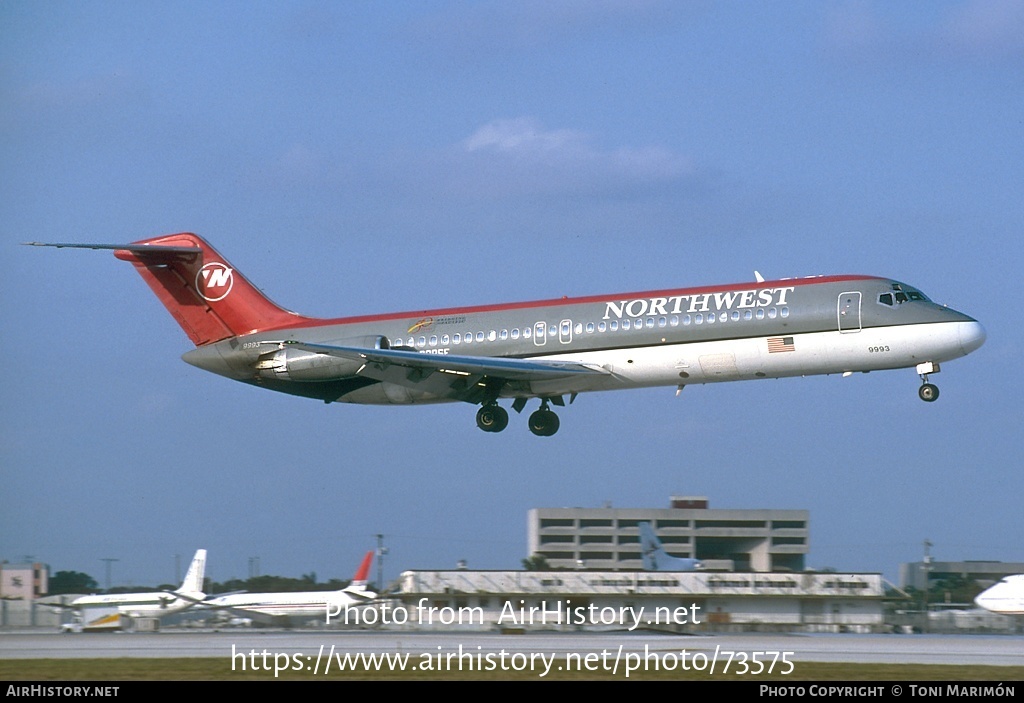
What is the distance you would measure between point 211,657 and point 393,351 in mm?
11717

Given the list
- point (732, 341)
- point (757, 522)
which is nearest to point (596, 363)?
point (732, 341)

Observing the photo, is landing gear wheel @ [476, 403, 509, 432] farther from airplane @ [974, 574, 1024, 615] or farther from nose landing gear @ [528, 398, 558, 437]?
airplane @ [974, 574, 1024, 615]

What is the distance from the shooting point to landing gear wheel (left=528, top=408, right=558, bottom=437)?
1566 inches

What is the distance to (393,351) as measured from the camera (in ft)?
121

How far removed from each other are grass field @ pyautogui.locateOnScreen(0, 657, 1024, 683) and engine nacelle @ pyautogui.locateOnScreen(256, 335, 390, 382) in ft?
46.6

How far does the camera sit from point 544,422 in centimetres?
3978

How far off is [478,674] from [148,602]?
75.6 feet

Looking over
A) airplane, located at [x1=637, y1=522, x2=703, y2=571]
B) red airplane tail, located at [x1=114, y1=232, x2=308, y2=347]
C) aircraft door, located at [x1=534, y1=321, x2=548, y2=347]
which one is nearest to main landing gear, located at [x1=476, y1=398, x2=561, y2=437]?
aircraft door, located at [x1=534, y1=321, x2=548, y2=347]

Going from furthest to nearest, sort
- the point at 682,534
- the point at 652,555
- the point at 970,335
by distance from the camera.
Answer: the point at 682,534, the point at 652,555, the point at 970,335

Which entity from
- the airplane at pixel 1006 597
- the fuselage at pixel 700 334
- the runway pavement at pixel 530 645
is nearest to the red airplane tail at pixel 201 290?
the fuselage at pixel 700 334

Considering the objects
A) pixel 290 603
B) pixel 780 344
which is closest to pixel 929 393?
pixel 780 344

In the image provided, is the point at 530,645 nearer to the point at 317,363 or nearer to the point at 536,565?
the point at 317,363
